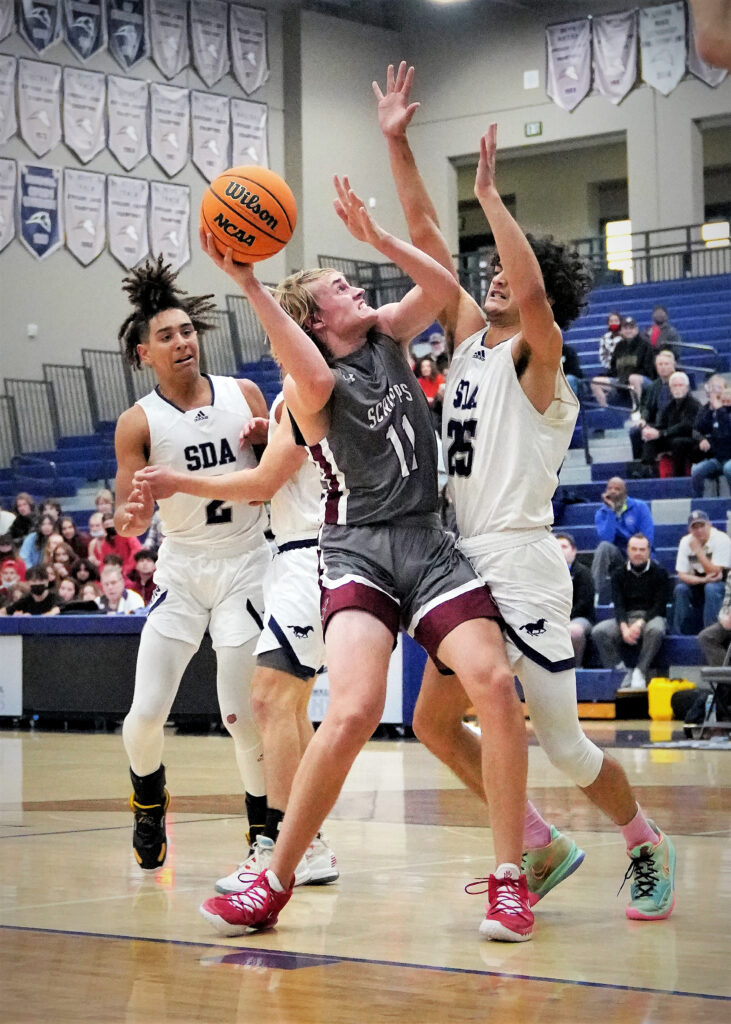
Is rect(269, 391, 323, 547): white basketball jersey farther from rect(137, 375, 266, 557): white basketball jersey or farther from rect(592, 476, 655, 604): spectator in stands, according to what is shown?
rect(592, 476, 655, 604): spectator in stands

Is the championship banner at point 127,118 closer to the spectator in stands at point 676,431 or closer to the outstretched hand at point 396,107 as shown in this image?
the spectator in stands at point 676,431

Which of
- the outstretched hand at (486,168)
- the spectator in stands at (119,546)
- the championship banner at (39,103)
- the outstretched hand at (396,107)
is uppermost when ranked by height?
the championship banner at (39,103)

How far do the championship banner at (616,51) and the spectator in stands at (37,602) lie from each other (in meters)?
15.2

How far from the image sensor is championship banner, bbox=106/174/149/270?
25.9 metres

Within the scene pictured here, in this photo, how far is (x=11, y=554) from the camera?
18562mm

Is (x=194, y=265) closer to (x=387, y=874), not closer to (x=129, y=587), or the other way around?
(x=129, y=587)

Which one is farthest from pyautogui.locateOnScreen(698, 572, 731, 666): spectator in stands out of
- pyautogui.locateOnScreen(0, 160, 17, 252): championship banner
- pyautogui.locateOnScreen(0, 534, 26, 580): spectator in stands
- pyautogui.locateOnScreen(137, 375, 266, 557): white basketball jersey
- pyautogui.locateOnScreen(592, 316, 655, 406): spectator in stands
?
pyautogui.locateOnScreen(0, 160, 17, 252): championship banner

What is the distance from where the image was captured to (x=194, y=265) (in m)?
27.2

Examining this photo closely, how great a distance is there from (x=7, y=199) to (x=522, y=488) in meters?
21.4

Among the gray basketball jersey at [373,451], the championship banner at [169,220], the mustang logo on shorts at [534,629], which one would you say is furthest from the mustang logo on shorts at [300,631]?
the championship banner at [169,220]

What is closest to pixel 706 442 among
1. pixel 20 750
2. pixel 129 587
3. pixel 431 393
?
pixel 431 393

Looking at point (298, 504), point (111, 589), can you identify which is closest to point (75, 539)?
point (111, 589)

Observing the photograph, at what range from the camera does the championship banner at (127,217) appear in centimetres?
2588

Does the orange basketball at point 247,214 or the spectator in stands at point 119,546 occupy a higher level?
the orange basketball at point 247,214
